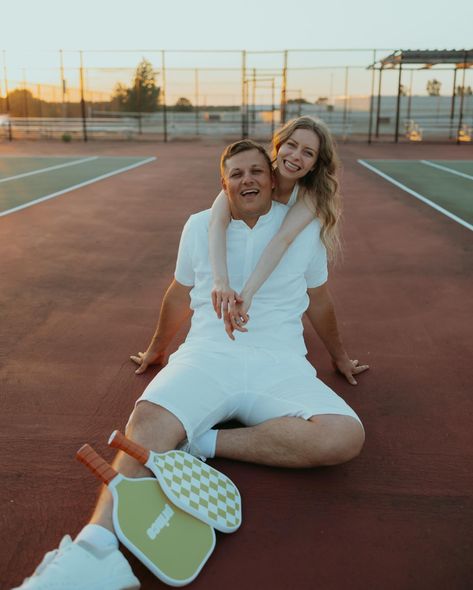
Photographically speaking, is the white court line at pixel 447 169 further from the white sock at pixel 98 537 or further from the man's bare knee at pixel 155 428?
the white sock at pixel 98 537

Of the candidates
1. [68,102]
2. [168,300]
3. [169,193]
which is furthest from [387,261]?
[68,102]

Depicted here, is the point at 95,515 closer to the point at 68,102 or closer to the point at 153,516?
the point at 153,516

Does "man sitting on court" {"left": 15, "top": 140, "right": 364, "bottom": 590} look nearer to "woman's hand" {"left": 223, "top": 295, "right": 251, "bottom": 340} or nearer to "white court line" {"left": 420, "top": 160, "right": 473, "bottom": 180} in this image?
"woman's hand" {"left": 223, "top": 295, "right": 251, "bottom": 340}

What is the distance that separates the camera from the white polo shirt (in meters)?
2.87

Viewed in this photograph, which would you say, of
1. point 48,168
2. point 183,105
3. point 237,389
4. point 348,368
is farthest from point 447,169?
point 183,105

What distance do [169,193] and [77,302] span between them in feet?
20.3

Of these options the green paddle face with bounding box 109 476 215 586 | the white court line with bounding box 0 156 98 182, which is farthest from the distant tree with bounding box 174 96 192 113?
the green paddle face with bounding box 109 476 215 586

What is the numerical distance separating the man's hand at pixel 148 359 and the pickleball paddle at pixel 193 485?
3.70ft

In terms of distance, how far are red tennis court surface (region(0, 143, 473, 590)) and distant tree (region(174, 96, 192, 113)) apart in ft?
83.8

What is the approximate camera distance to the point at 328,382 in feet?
11.4

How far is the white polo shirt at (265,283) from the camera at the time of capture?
9.40 ft

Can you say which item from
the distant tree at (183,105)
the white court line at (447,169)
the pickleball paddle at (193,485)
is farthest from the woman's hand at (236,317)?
the distant tree at (183,105)

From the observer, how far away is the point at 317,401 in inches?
101

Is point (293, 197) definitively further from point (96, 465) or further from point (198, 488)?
point (96, 465)
